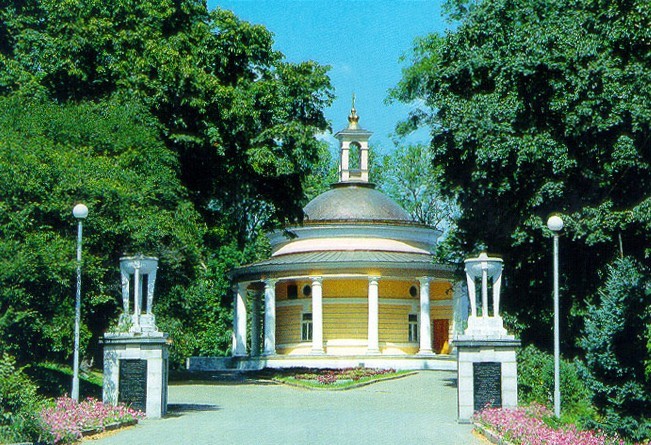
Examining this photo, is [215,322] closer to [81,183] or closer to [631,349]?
[81,183]

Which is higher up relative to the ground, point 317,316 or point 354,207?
point 354,207

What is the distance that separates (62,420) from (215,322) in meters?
51.3

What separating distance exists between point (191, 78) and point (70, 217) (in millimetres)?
12439

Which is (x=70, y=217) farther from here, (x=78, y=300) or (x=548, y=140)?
(x=548, y=140)

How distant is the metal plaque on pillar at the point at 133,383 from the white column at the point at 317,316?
30.3 m

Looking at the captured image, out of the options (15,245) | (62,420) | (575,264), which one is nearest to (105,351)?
(15,245)

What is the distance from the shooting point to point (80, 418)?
22812 mm

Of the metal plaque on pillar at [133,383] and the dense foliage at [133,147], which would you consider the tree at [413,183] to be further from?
the metal plaque on pillar at [133,383]

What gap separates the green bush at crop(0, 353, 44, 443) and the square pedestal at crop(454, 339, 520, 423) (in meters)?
10.5

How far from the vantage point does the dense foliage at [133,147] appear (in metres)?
26.5

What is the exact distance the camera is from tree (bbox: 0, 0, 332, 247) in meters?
39.1

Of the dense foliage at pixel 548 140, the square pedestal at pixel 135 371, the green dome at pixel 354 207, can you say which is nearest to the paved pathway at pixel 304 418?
the square pedestal at pixel 135 371

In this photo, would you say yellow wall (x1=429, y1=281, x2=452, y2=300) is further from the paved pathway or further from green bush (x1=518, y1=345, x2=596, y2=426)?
green bush (x1=518, y1=345, x2=596, y2=426)

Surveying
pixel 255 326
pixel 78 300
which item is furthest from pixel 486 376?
pixel 255 326
